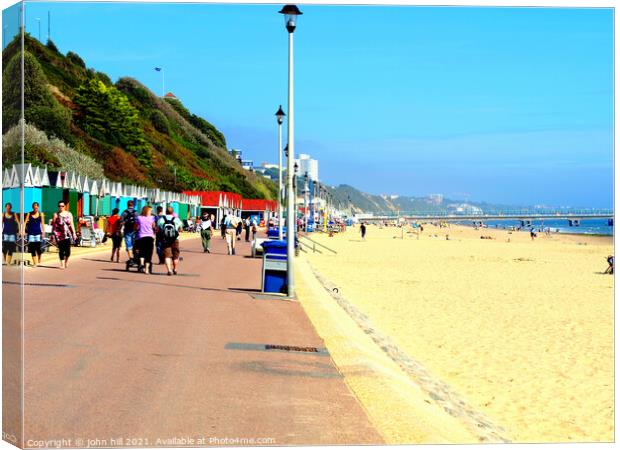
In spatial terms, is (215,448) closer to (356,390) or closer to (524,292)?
(356,390)

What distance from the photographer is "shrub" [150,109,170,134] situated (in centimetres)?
11462

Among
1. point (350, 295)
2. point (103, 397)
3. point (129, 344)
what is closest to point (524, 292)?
point (350, 295)

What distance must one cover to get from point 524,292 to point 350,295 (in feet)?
18.6

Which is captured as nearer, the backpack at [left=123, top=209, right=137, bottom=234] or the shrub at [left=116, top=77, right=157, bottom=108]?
the backpack at [left=123, top=209, right=137, bottom=234]

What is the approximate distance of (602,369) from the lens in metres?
11.6

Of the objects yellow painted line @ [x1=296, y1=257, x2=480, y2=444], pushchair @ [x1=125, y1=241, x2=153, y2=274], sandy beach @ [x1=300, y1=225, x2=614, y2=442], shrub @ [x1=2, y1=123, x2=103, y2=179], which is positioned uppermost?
shrub @ [x1=2, y1=123, x2=103, y2=179]

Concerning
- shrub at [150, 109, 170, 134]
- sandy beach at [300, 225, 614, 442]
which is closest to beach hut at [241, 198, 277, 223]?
shrub at [150, 109, 170, 134]

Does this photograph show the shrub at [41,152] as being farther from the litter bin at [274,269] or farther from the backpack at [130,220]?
the litter bin at [274,269]

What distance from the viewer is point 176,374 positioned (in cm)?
767

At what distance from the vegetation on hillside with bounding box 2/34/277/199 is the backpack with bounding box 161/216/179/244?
1770 centimetres

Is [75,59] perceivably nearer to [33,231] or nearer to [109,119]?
[109,119]

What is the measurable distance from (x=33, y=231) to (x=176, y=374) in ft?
31.6

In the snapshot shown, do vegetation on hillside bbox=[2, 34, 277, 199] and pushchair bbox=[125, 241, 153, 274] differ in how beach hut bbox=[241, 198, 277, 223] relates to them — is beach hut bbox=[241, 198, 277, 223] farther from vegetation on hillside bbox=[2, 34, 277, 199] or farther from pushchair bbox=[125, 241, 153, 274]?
pushchair bbox=[125, 241, 153, 274]

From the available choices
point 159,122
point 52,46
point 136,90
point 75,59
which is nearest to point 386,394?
point 52,46
